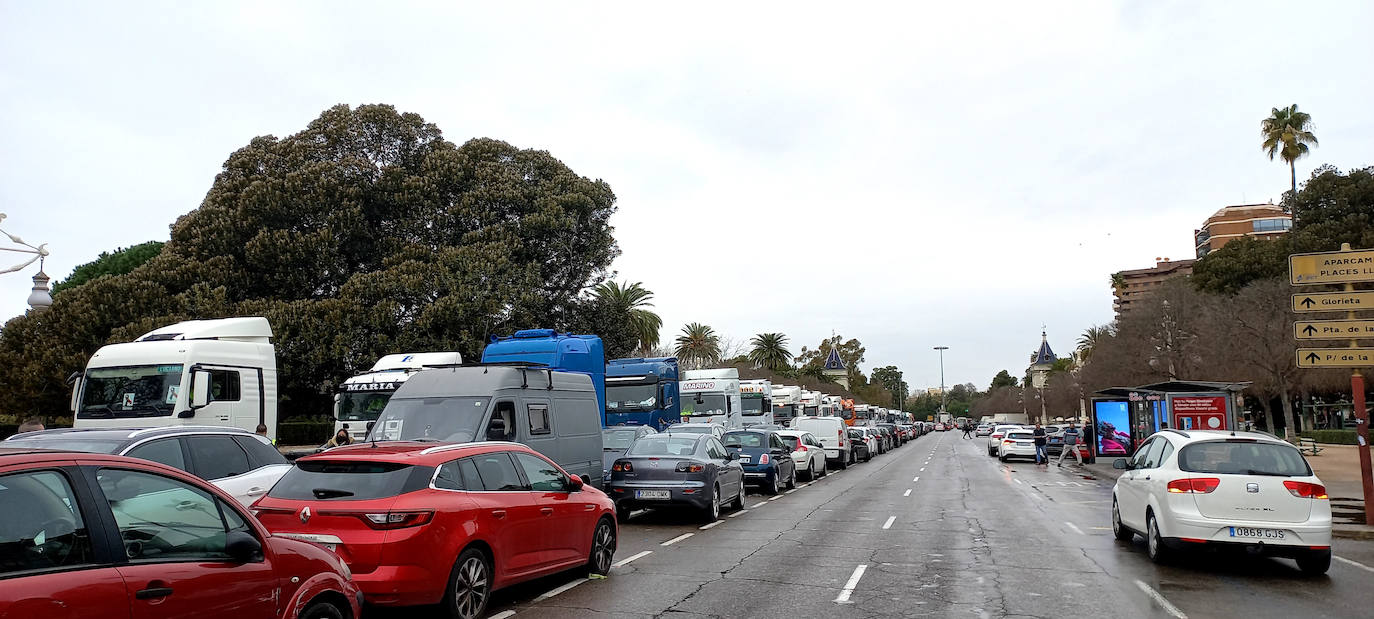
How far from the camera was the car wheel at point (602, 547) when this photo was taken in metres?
10.0

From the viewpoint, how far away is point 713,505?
15.4 metres

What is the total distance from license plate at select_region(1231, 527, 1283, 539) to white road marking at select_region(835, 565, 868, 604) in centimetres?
407

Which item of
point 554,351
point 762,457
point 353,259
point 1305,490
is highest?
point 353,259

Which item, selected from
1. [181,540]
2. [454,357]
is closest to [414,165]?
[454,357]

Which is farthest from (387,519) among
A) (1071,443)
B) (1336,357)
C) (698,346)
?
(698,346)

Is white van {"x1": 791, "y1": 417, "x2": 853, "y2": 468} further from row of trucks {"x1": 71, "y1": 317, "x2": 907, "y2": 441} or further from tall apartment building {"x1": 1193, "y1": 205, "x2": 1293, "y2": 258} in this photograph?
tall apartment building {"x1": 1193, "y1": 205, "x2": 1293, "y2": 258}

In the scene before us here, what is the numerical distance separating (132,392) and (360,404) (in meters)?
5.30

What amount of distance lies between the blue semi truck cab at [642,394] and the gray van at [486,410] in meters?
10.0

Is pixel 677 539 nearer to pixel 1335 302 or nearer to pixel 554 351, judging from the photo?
pixel 554 351

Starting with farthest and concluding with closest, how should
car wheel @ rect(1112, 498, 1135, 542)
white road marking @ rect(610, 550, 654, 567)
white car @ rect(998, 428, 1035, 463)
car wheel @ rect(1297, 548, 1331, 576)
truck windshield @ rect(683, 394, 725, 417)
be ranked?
white car @ rect(998, 428, 1035, 463) → truck windshield @ rect(683, 394, 725, 417) → car wheel @ rect(1112, 498, 1135, 542) → white road marking @ rect(610, 550, 654, 567) → car wheel @ rect(1297, 548, 1331, 576)

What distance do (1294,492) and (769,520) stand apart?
811cm

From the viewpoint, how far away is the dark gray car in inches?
595

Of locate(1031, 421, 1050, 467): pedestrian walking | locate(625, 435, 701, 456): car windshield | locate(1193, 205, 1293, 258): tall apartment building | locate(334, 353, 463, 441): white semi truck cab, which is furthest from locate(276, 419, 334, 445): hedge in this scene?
locate(1193, 205, 1293, 258): tall apartment building

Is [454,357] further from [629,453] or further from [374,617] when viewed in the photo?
[374,617]
